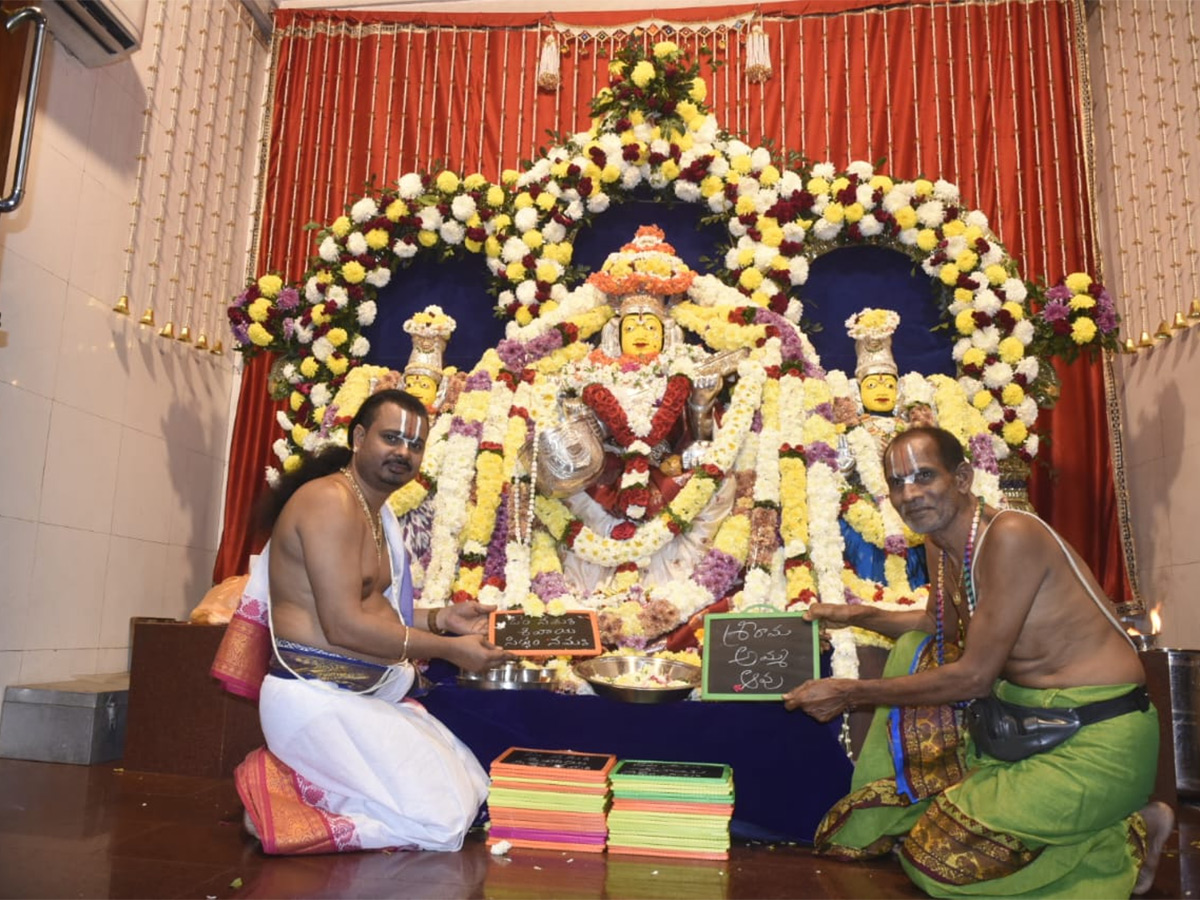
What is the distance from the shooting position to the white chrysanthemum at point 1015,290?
627cm

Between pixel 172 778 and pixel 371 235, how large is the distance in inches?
152

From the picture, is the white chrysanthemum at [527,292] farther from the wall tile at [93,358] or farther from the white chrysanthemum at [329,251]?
the wall tile at [93,358]

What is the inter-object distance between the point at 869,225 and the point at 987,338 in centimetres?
109

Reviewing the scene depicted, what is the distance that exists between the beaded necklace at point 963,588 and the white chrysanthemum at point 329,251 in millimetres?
4997

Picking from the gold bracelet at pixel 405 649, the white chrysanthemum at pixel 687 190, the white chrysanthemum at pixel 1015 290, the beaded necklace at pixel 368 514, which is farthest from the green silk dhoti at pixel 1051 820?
Answer: the white chrysanthemum at pixel 687 190

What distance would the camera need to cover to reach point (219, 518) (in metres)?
7.58

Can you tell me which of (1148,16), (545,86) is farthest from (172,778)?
(1148,16)

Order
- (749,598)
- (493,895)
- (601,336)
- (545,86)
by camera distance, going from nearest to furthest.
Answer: (493,895)
(749,598)
(601,336)
(545,86)

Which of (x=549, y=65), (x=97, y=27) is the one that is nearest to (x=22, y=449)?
(x=97, y=27)

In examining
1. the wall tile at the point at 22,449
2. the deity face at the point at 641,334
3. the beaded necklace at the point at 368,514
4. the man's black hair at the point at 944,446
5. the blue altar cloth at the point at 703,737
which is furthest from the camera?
the deity face at the point at 641,334

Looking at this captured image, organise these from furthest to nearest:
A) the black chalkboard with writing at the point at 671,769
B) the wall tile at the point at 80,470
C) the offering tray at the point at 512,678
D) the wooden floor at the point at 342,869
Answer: the wall tile at the point at 80,470 < the offering tray at the point at 512,678 < the black chalkboard with writing at the point at 671,769 < the wooden floor at the point at 342,869

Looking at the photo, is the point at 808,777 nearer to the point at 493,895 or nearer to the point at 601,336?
the point at 493,895

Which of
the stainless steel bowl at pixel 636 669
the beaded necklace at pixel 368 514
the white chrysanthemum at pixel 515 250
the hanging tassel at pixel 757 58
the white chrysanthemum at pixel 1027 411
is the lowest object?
the stainless steel bowl at pixel 636 669

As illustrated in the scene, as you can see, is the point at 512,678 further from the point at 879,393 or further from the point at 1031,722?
the point at 879,393
